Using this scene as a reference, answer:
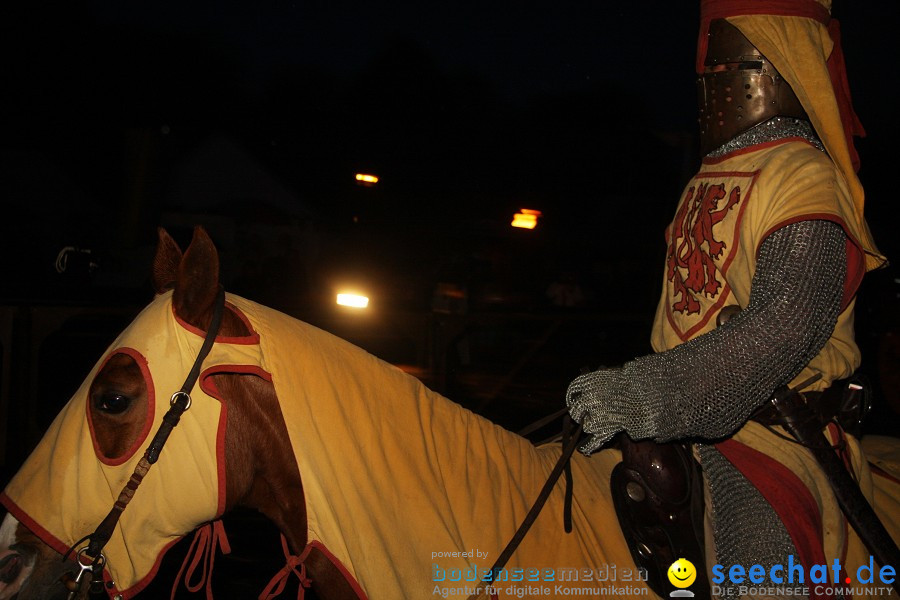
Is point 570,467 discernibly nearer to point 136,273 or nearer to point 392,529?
point 392,529

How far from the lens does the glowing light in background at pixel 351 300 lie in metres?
6.64

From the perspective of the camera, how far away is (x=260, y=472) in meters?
1.78

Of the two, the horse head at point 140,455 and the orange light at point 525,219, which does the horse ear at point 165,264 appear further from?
the orange light at point 525,219

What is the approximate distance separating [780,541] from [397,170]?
54.6 ft

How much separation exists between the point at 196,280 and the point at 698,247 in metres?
1.44

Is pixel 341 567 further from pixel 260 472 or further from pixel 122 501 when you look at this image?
pixel 122 501

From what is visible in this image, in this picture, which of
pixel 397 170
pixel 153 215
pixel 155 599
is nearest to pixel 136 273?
pixel 153 215

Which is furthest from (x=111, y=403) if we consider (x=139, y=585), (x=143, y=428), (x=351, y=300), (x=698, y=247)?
(x=351, y=300)

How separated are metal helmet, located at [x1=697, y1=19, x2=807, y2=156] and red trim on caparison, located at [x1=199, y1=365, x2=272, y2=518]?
5.15 ft

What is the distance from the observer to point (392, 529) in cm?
167

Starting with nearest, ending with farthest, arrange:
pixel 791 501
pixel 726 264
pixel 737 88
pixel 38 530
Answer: pixel 38 530, pixel 791 501, pixel 726 264, pixel 737 88

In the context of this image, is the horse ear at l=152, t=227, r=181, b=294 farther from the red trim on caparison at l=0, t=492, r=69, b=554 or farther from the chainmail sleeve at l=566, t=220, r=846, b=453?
the chainmail sleeve at l=566, t=220, r=846, b=453

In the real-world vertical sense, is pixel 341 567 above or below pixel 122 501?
below

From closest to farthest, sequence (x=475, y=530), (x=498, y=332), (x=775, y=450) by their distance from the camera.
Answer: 1. (x=475, y=530)
2. (x=775, y=450)
3. (x=498, y=332)
